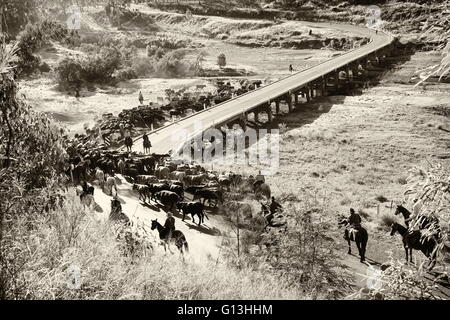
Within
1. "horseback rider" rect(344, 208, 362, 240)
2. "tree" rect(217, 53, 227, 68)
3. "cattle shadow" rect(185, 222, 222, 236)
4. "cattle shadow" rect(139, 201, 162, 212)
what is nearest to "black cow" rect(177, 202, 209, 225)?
"cattle shadow" rect(185, 222, 222, 236)

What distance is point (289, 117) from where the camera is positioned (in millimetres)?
46812

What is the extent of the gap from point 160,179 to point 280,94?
26.2 metres

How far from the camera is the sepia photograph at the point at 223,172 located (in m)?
8.02

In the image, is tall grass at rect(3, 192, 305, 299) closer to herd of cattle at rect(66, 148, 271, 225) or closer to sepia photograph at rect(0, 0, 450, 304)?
sepia photograph at rect(0, 0, 450, 304)

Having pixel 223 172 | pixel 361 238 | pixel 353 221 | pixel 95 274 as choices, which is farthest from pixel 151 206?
pixel 95 274

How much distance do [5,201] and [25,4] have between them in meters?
6.62

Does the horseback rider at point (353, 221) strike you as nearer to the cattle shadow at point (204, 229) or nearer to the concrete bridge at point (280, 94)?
the cattle shadow at point (204, 229)

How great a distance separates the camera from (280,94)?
4678 cm

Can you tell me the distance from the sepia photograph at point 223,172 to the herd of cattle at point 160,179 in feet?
0.36

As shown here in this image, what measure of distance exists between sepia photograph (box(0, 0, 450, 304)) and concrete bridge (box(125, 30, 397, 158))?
296mm

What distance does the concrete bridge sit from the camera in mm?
34469

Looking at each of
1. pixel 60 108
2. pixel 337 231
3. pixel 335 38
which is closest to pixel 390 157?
pixel 337 231

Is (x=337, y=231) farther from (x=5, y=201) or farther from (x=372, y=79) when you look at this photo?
(x=372, y=79)

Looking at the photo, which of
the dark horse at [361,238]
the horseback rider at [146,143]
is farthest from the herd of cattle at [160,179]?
the dark horse at [361,238]
